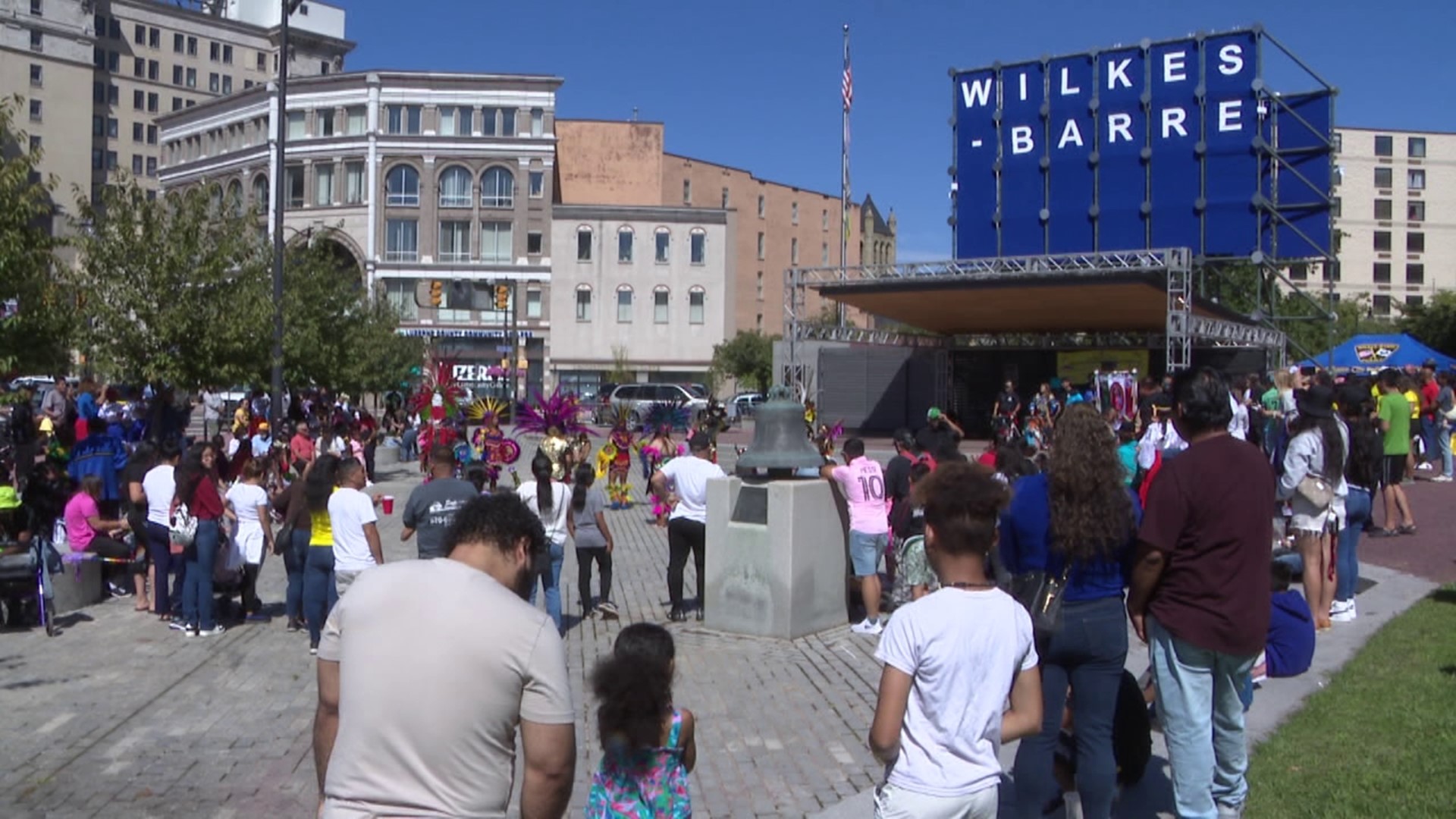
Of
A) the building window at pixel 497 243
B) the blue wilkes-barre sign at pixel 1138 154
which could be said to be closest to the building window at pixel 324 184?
the building window at pixel 497 243

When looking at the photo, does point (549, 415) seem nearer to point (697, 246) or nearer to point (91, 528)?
point (91, 528)

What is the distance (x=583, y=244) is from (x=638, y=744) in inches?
2596

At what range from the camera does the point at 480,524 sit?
361 cm

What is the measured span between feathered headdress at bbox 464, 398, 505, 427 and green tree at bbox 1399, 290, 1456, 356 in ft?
161

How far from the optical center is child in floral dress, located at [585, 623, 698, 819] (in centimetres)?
429

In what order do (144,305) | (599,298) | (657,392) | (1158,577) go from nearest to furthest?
(1158,577) < (144,305) < (657,392) < (599,298)

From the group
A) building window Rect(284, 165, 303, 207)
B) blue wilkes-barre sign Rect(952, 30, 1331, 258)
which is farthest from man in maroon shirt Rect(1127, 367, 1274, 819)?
building window Rect(284, 165, 303, 207)

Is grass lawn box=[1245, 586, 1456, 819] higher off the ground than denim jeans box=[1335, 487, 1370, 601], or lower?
lower

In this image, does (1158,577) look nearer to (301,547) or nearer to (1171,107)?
(301,547)

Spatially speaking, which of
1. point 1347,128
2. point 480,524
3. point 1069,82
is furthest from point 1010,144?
point 1347,128

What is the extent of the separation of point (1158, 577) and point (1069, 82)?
32430 millimetres

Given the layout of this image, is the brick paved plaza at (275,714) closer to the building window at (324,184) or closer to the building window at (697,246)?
the building window at (697,246)

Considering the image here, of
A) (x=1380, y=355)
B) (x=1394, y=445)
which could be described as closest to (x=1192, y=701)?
(x=1394, y=445)

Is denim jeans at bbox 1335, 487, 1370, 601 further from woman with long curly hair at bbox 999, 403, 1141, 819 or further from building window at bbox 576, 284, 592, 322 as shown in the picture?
building window at bbox 576, 284, 592, 322
